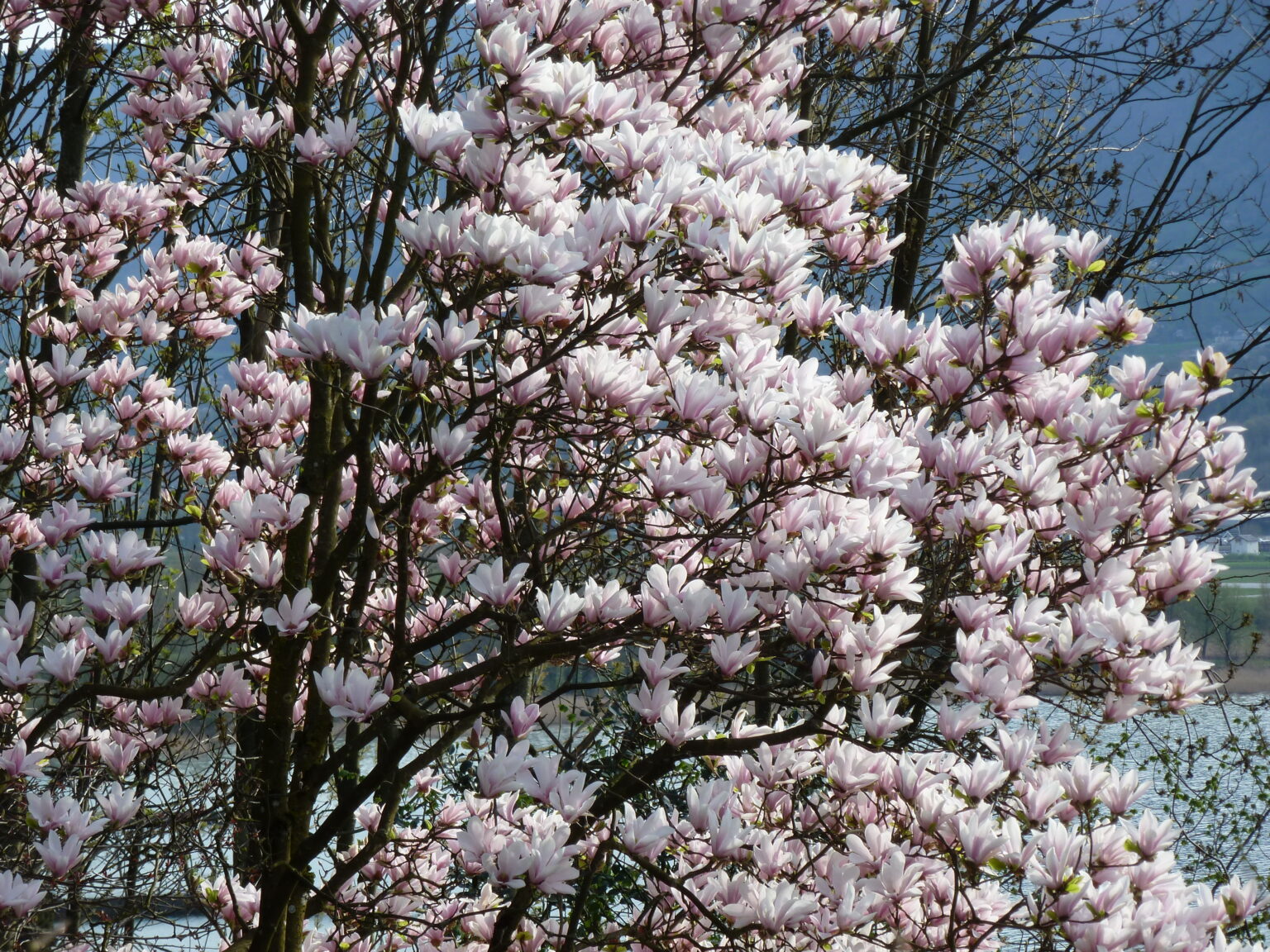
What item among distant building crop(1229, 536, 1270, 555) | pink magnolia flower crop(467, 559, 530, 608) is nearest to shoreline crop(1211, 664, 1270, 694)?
distant building crop(1229, 536, 1270, 555)

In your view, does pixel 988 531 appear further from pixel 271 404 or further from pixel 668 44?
pixel 271 404

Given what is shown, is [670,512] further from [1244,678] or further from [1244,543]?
[1244,678]

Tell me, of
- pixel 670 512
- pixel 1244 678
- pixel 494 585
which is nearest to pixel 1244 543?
pixel 1244 678

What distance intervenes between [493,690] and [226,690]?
94cm

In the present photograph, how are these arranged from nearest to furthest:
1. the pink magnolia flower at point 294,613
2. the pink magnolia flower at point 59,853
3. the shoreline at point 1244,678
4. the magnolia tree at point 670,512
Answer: the magnolia tree at point 670,512
the pink magnolia flower at point 294,613
the pink magnolia flower at point 59,853
the shoreline at point 1244,678

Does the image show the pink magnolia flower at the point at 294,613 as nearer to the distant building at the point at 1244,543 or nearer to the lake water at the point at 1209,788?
the lake water at the point at 1209,788

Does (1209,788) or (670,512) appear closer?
(670,512)

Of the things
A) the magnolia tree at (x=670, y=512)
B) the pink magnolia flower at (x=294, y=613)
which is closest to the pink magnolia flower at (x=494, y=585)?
the magnolia tree at (x=670, y=512)

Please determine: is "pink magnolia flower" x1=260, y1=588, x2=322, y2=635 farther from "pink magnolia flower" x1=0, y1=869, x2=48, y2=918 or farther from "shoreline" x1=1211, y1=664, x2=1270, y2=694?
"shoreline" x1=1211, y1=664, x2=1270, y2=694

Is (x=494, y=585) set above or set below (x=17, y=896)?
above

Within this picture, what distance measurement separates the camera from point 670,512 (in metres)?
2.35

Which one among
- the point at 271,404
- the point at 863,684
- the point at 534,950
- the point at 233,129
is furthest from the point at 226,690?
the point at 863,684

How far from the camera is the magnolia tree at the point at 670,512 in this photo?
83.3 inches

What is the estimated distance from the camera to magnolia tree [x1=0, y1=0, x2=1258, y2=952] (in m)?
2.12
